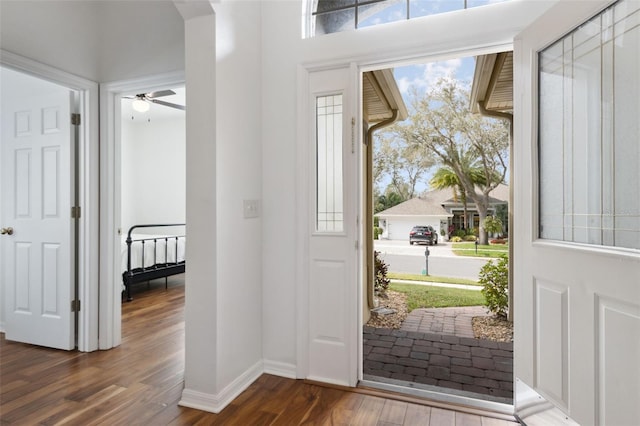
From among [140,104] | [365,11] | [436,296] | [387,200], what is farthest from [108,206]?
[387,200]

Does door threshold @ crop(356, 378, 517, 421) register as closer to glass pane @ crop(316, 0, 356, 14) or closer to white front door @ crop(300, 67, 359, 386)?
white front door @ crop(300, 67, 359, 386)

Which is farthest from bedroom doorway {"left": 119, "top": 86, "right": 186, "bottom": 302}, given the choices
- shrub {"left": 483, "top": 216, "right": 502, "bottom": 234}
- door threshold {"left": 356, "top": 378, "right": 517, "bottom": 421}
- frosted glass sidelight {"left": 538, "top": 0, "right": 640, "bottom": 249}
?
shrub {"left": 483, "top": 216, "right": 502, "bottom": 234}

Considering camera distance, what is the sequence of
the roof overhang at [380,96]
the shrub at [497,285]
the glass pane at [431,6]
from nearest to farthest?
the glass pane at [431,6]
the roof overhang at [380,96]
the shrub at [497,285]

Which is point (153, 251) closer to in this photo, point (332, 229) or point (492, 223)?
point (332, 229)

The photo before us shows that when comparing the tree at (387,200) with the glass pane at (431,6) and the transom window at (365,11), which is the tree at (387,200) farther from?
the glass pane at (431,6)

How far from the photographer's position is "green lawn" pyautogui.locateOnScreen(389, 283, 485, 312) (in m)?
5.54

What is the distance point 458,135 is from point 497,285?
416cm

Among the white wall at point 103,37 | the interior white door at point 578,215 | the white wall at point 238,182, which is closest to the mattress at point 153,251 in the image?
the white wall at point 103,37

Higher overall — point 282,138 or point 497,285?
point 282,138

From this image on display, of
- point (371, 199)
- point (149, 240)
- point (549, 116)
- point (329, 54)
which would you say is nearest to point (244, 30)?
point (329, 54)

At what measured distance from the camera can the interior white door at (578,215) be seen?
1.46 metres

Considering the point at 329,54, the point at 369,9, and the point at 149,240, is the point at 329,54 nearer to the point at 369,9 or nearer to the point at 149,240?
the point at 369,9

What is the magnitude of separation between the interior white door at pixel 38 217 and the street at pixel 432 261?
5.81 m

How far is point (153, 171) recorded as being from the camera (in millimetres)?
6969
